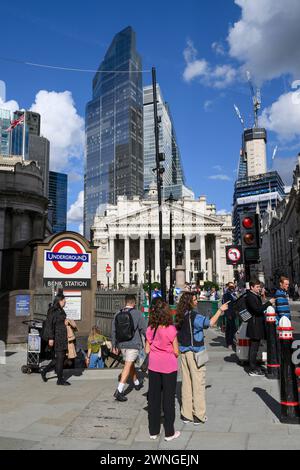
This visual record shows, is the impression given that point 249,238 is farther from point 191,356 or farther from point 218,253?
point 218,253

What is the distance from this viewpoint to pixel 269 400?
262 inches

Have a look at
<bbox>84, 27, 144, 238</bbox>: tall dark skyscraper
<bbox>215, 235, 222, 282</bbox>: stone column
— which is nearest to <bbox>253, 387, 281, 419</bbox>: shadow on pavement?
<bbox>215, 235, 222, 282</bbox>: stone column

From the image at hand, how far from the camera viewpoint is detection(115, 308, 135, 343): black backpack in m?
7.16

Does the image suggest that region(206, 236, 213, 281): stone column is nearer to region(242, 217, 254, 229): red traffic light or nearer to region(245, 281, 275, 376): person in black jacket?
region(242, 217, 254, 229): red traffic light

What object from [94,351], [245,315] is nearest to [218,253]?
[94,351]

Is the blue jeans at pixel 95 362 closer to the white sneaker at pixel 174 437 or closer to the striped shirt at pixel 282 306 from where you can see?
the striped shirt at pixel 282 306

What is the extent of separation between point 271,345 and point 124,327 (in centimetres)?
329

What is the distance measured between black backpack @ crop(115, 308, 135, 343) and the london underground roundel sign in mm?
6341

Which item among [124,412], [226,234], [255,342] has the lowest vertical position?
[124,412]

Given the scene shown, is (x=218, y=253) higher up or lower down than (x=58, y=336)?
higher up
